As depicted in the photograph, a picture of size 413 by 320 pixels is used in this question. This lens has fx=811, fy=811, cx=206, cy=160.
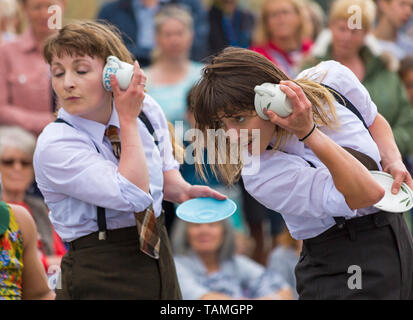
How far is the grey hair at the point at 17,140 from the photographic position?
5094mm

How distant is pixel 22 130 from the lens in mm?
5164

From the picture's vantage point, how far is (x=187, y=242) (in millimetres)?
5344

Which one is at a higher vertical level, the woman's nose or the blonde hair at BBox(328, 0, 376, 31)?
the blonde hair at BBox(328, 0, 376, 31)

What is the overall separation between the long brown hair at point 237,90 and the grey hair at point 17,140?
2.27m

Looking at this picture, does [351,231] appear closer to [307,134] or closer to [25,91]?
[307,134]

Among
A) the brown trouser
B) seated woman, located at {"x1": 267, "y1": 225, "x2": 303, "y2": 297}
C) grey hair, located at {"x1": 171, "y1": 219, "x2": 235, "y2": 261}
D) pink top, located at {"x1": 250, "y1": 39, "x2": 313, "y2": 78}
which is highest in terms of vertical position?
pink top, located at {"x1": 250, "y1": 39, "x2": 313, "y2": 78}

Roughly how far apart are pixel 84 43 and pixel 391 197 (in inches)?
53.1

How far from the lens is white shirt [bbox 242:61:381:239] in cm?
297

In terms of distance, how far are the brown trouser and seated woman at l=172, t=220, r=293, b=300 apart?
6.40 ft

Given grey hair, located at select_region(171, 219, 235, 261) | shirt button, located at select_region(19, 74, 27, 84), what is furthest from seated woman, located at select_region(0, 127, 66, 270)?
grey hair, located at select_region(171, 219, 235, 261)

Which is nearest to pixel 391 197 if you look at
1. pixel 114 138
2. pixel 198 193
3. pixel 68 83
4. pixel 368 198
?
pixel 368 198

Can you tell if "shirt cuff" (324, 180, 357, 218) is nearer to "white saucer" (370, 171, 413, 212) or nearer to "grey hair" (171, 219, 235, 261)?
"white saucer" (370, 171, 413, 212)

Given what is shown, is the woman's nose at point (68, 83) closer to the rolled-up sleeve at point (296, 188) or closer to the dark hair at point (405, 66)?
the rolled-up sleeve at point (296, 188)

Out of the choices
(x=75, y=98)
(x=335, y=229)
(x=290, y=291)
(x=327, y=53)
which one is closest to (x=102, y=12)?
(x=327, y=53)
